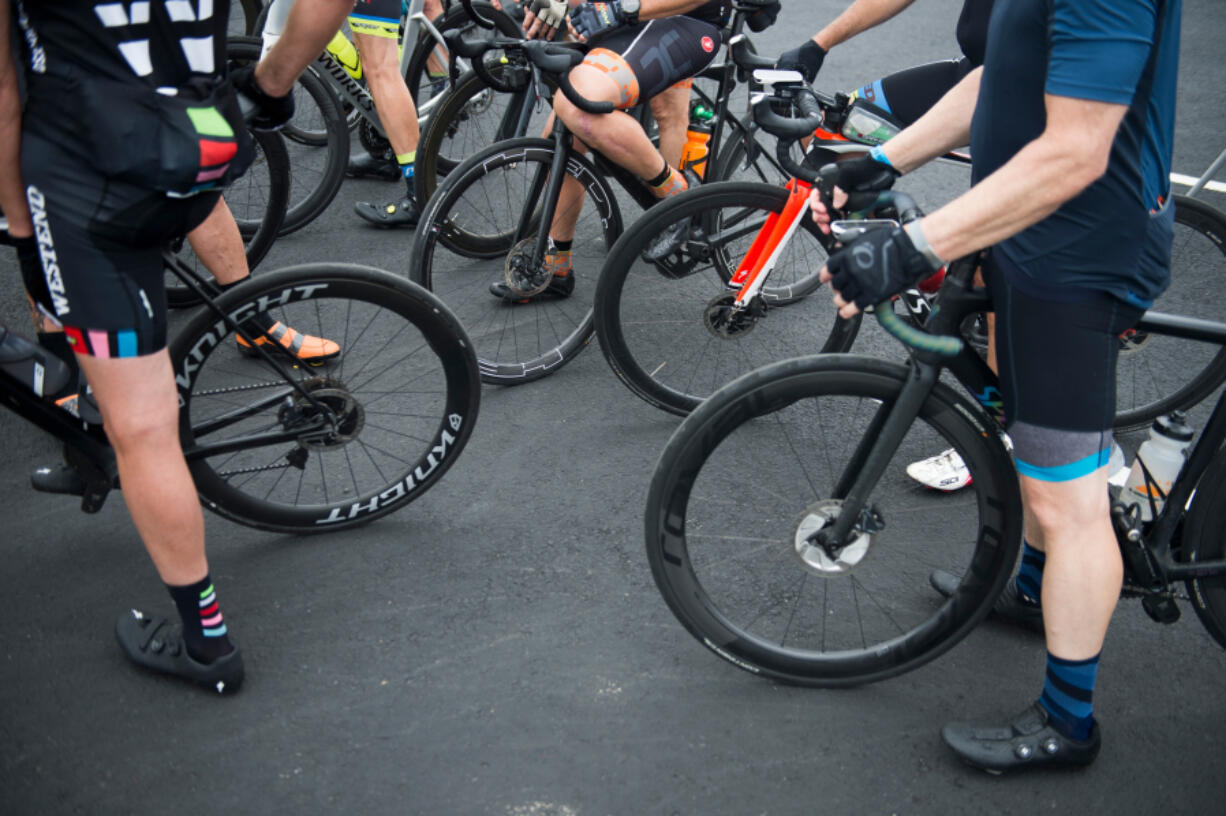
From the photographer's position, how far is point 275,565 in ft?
10.2

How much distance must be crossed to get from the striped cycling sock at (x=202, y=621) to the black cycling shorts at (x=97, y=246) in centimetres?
65

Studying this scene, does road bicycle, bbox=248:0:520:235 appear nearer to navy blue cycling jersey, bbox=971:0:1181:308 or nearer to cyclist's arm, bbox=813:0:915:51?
cyclist's arm, bbox=813:0:915:51

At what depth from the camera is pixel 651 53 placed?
3734mm

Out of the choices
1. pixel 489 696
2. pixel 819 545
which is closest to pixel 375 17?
pixel 489 696

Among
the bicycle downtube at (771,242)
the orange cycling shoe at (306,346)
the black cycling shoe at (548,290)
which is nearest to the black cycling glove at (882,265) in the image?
the bicycle downtube at (771,242)

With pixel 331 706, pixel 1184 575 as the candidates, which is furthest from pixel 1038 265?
pixel 331 706

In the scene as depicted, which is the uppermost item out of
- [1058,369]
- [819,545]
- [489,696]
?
[1058,369]

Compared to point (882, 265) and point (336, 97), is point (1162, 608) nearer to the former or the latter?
point (882, 265)

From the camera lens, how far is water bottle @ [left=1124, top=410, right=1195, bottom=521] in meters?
2.49

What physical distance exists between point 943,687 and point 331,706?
1.65 meters

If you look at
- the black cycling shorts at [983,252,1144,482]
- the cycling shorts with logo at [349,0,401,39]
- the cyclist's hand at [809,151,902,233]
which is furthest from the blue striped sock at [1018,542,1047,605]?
the cycling shorts with logo at [349,0,401,39]

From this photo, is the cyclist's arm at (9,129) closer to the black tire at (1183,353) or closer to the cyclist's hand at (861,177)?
the cyclist's hand at (861,177)

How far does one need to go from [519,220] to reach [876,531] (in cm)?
203

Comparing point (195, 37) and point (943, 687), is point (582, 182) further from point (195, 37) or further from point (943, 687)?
point (943, 687)
